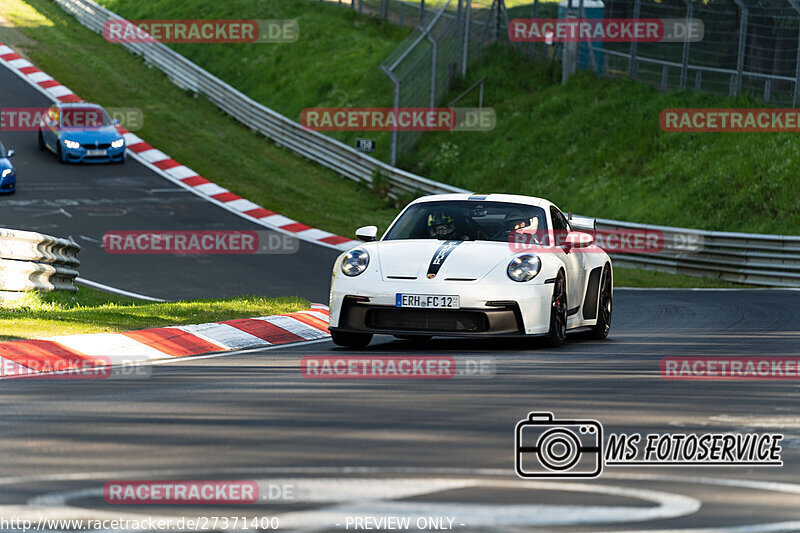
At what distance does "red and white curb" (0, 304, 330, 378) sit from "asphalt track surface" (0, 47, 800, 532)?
0.55m

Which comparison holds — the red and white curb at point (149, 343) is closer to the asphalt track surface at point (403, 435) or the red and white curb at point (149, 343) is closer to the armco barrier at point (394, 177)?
the asphalt track surface at point (403, 435)

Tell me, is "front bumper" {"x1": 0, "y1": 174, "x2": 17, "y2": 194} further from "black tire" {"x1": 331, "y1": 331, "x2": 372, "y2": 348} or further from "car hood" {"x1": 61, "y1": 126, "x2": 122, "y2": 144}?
"black tire" {"x1": 331, "y1": 331, "x2": 372, "y2": 348}

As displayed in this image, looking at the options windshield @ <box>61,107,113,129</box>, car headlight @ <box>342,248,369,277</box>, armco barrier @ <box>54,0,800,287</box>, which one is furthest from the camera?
windshield @ <box>61,107,113,129</box>

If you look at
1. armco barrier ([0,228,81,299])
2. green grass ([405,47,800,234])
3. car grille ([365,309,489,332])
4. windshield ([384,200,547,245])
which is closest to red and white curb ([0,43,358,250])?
green grass ([405,47,800,234])

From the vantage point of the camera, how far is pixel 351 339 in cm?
1054

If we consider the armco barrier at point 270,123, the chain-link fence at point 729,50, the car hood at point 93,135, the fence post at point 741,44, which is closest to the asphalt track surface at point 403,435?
the chain-link fence at point 729,50

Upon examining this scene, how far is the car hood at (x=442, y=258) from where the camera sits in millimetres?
10102

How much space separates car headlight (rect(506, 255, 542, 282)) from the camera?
10.2 m

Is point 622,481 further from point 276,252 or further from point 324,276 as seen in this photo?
point 276,252

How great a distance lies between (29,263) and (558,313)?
19.4ft

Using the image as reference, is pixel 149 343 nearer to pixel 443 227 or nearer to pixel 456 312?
pixel 456 312

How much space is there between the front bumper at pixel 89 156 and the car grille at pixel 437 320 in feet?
72.9

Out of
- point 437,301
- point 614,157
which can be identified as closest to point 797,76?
point 614,157

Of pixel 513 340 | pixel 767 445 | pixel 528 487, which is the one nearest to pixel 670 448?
pixel 767 445
